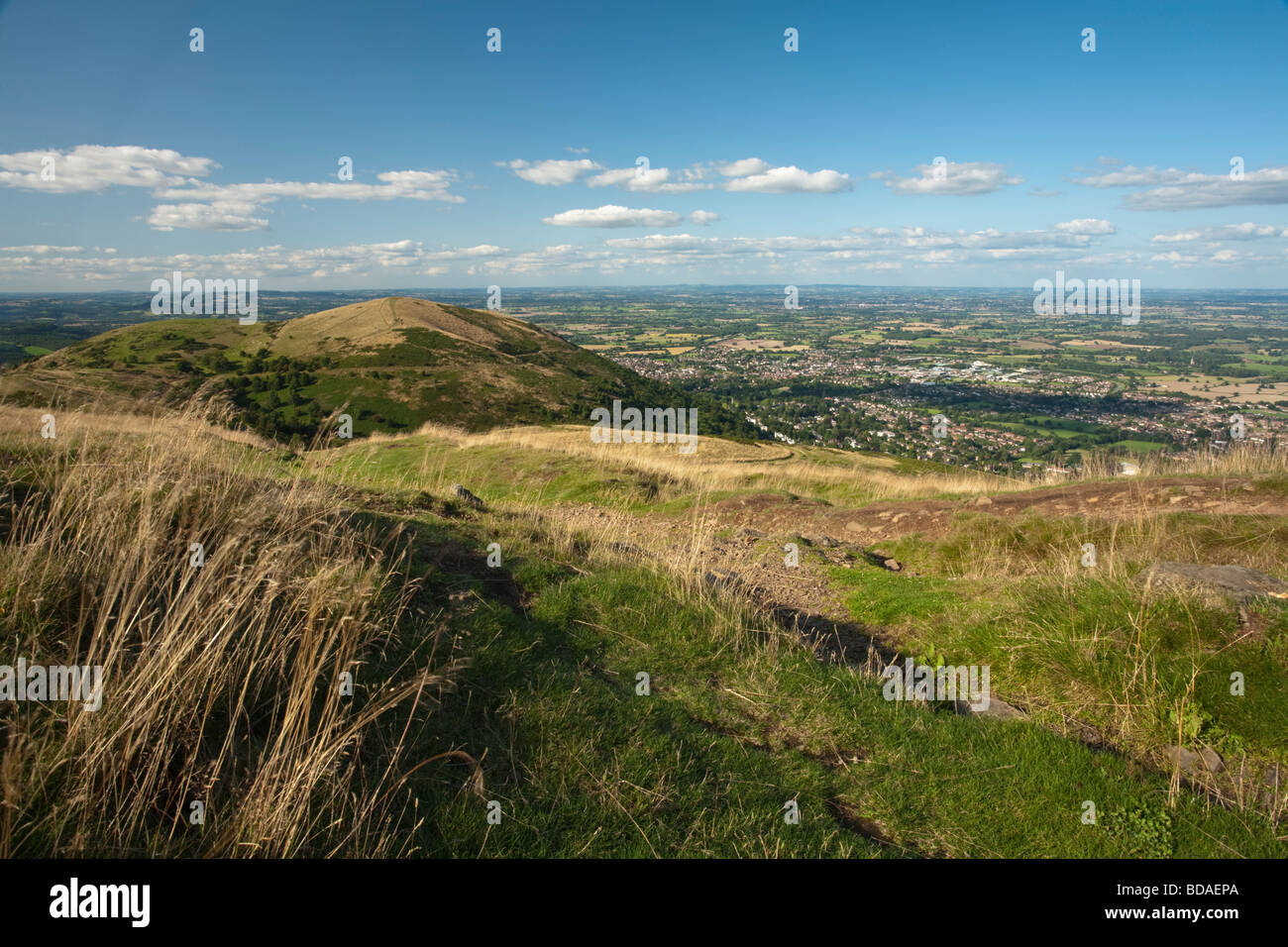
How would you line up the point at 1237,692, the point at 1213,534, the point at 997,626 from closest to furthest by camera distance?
the point at 1237,692, the point at 997,626, the point at 1213,534

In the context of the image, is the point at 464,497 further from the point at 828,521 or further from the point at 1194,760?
the point at 1194,760

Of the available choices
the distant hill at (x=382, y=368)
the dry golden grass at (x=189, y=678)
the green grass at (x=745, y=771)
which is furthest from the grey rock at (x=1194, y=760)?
the distant hill at (x=382, y=368)

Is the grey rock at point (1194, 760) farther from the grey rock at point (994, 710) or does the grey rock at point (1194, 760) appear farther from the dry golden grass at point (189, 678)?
the dry golden grass at point (189, 678)

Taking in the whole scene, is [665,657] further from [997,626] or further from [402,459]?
[402,459]

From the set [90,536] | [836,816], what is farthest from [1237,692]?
[90,536]

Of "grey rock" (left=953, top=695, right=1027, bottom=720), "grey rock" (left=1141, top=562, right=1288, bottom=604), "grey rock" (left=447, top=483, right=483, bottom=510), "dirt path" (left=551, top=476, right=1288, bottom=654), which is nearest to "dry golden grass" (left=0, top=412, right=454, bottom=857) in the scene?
"dirt path" (left=551, top=476, right=1288, bottom=654)
